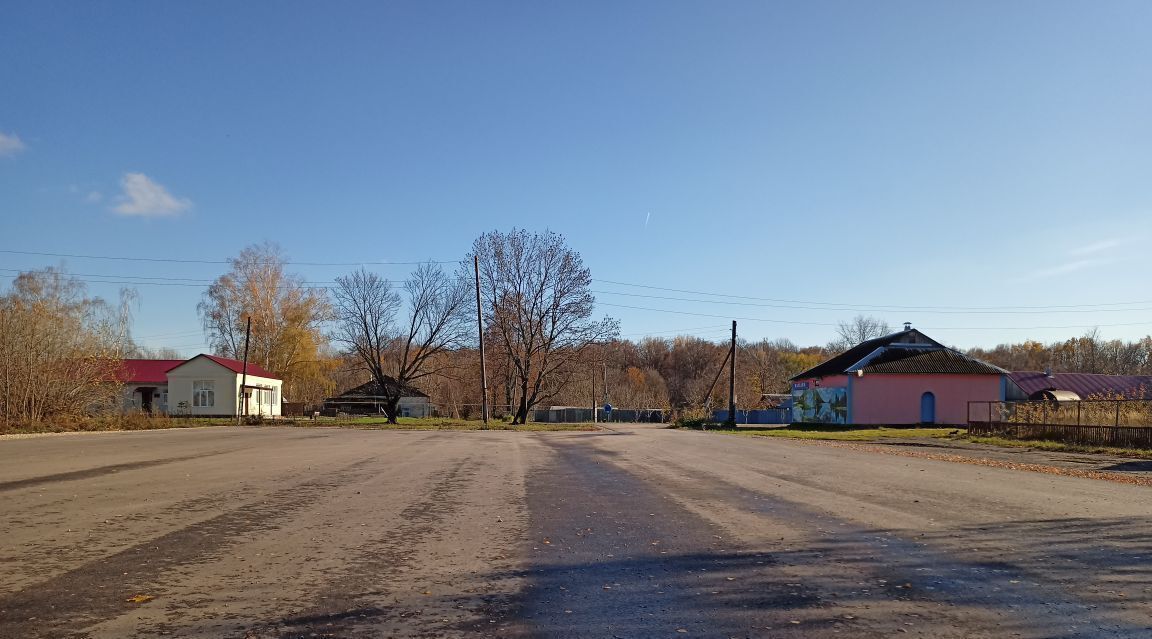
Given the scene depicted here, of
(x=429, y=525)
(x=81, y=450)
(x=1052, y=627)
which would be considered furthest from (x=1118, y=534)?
(x=81, y=450)

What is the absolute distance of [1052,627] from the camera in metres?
4.79

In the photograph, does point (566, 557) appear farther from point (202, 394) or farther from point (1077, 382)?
point (1077, 382)

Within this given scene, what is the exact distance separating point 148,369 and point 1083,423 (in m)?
67.1

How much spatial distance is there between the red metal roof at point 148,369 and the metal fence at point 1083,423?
5896cm

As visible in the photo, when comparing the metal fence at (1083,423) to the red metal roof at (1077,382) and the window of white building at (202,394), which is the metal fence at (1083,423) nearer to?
the red metal roof at (1077,382)

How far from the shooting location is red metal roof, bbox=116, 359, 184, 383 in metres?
62.5

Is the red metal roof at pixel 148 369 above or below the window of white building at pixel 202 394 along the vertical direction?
above

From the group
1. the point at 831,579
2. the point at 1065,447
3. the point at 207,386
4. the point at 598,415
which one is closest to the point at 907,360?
the point at 1065,447

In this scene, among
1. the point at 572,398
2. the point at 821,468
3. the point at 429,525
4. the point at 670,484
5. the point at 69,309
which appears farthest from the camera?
the point at 572,398

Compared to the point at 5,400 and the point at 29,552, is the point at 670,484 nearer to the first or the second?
the point at 29,552

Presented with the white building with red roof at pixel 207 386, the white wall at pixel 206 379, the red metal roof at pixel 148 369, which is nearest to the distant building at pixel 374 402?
the white building with red roof at pixel 207 386

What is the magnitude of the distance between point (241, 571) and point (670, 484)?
27.7 ft

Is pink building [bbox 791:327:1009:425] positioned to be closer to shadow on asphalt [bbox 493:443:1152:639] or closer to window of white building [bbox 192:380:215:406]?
shadow on asphalt [bbox 493:443:1152:639]

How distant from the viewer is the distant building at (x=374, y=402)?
71.8m
